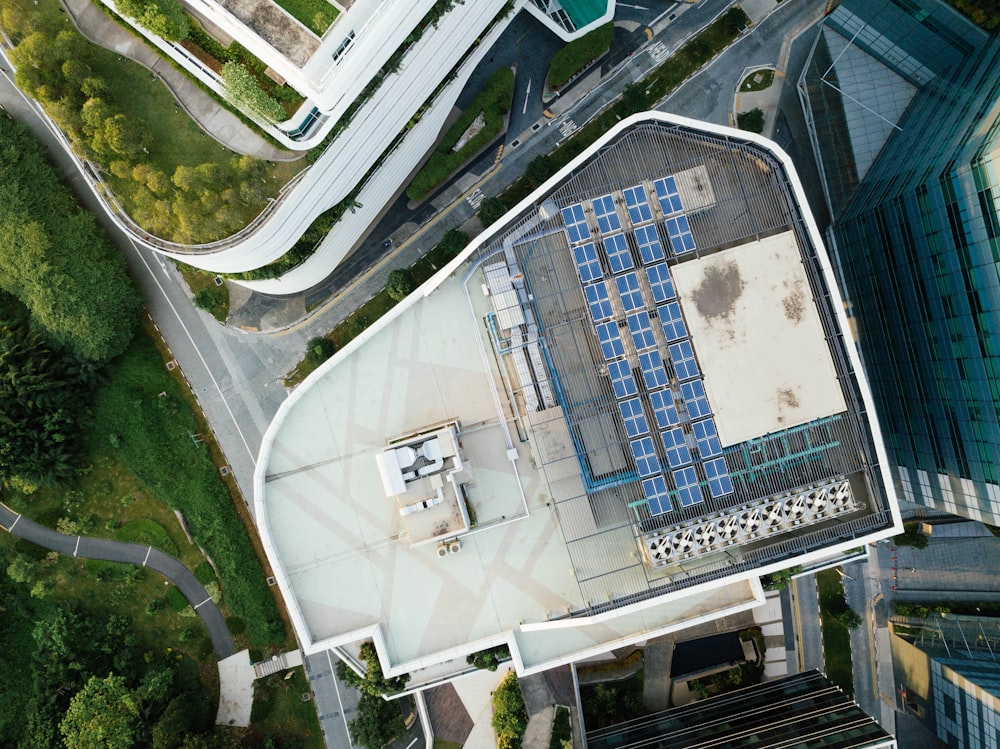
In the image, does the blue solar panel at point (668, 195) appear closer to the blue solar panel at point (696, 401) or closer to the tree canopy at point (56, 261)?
the blue solar panel at point (696, 401)

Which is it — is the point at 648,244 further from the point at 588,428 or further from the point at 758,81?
the point at 758,81

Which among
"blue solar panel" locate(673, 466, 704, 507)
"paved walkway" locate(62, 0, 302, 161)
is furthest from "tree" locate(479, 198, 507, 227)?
"blue solar panel" locate(673, 466, 704, 507)

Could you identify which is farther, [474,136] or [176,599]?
[176,599]

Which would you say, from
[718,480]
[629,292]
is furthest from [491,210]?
[718,480]

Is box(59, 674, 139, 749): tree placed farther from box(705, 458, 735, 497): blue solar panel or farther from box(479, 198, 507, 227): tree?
box(479, 198, 507, 227): tree

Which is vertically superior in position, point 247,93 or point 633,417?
point 247,93

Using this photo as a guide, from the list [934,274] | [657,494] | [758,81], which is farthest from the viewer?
[758,81]

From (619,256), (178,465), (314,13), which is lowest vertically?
(178,465)

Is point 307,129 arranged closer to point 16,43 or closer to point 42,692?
point 16,43
